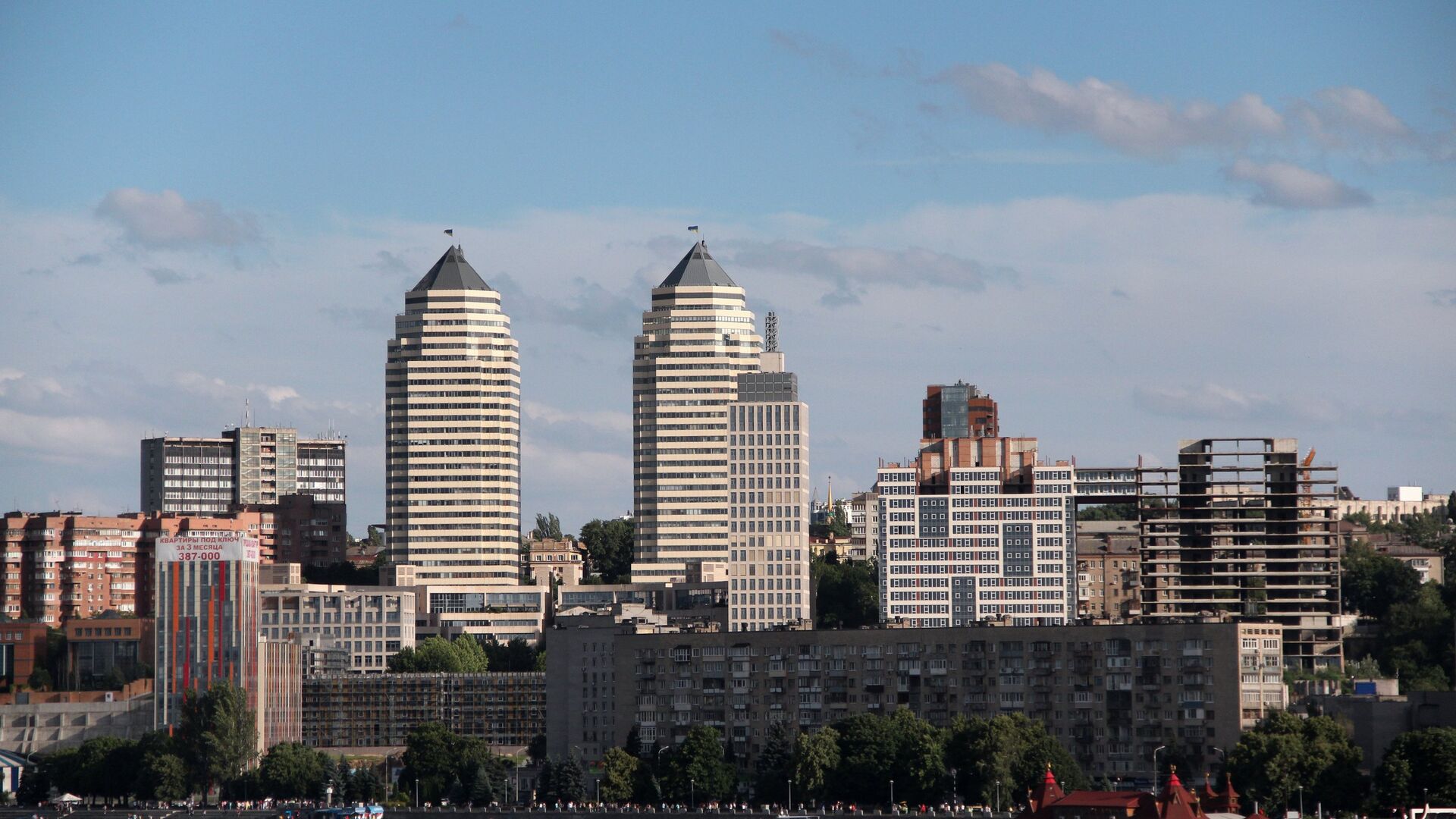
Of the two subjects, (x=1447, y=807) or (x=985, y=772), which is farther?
(x=985, y=772)

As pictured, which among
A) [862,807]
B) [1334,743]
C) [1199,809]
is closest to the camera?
[1199,809]

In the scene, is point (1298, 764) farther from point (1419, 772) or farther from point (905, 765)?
point (905, 765)

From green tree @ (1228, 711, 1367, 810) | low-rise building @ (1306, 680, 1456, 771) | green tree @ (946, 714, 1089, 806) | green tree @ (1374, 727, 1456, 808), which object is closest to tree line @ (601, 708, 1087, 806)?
green tree @ (946, 714, 1089, 806)

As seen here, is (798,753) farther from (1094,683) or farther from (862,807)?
(1094,683)

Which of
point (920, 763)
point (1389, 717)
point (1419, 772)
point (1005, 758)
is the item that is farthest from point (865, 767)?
point (1419, 772)

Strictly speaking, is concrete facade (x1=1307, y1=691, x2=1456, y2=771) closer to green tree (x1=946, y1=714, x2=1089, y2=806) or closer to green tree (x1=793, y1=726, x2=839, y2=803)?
green tree (x1=946, y1=714, x2=1089, y2=806)

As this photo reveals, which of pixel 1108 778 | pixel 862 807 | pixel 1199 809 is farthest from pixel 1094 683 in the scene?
pixel 1199 809

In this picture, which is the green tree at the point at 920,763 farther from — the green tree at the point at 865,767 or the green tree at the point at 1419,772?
the green tree at the point at 1419,772

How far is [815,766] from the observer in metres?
193

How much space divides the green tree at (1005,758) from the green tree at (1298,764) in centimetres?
1266

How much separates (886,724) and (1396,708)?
36.7m

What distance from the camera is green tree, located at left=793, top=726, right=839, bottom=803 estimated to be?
192m

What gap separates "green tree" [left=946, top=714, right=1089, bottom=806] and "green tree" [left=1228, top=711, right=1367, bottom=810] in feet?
41.5

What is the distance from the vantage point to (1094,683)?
199 meters
